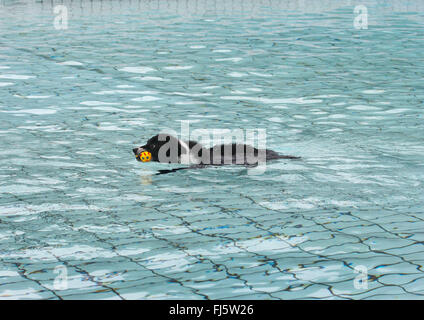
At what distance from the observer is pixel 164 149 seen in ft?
22.5

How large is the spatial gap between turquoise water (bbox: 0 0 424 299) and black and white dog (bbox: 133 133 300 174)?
15 centimetres

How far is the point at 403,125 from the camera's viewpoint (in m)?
8.73

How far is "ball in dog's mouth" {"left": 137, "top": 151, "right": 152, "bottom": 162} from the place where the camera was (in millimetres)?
6895

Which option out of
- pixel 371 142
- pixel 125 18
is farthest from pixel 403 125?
pixel 125 18

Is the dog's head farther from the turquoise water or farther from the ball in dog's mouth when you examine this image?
the turquoise water

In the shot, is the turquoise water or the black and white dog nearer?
the turquoise water

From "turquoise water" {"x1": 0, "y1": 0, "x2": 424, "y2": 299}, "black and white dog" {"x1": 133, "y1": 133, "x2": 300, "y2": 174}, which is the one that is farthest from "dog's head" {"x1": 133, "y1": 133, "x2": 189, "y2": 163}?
"turquoise water" {"x1": 0, "y1": 0, "x2": 424, "y2": 299}

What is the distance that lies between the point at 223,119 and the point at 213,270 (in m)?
4.95

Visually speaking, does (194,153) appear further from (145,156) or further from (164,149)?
(145,156)

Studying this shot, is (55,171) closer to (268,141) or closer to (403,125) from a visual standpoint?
(268,141)

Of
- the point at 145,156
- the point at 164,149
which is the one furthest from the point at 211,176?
the point at 145,156

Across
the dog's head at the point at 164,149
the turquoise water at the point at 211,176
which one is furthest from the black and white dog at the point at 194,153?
the turquoise water at the point at 211,176

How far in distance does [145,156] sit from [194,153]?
0.47 meters

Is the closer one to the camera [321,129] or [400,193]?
[400,193]
